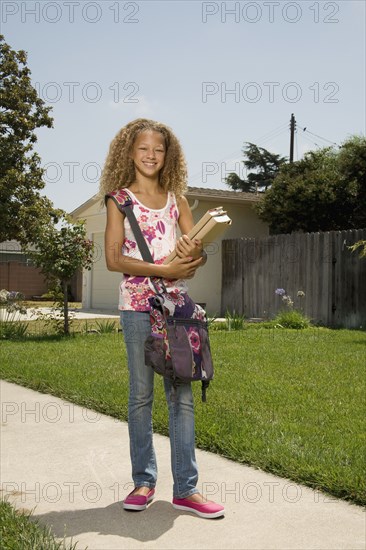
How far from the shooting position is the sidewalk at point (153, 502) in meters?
3.11

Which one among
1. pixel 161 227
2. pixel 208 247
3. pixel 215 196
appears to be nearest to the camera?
pixel 161 227

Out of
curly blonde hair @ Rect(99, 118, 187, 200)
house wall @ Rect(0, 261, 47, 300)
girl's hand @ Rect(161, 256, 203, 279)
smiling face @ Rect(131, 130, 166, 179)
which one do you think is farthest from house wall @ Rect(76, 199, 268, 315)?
girl's hand @ Rect(161, 256, 203, 279)

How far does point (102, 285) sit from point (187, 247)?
18912 mm

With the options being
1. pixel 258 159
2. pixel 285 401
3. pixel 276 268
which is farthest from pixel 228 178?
pixel 285 401

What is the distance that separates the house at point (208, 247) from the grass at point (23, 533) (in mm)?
13923

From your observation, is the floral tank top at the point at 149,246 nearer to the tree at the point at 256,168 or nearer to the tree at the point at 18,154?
the tree at the point at 18,154

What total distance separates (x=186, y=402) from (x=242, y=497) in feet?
2.12

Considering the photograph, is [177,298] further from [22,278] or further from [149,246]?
[22,278]

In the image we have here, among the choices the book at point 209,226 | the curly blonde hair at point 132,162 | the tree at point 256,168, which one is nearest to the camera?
the book at point 209,226

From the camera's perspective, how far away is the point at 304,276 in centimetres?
1603

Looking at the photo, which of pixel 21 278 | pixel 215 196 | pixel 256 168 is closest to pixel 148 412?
pixel 215 196

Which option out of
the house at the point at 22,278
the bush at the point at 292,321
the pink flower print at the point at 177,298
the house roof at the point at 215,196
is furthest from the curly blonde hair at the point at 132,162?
the house at the point at 22,278

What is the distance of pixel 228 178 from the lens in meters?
43.6

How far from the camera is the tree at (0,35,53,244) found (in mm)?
23234
